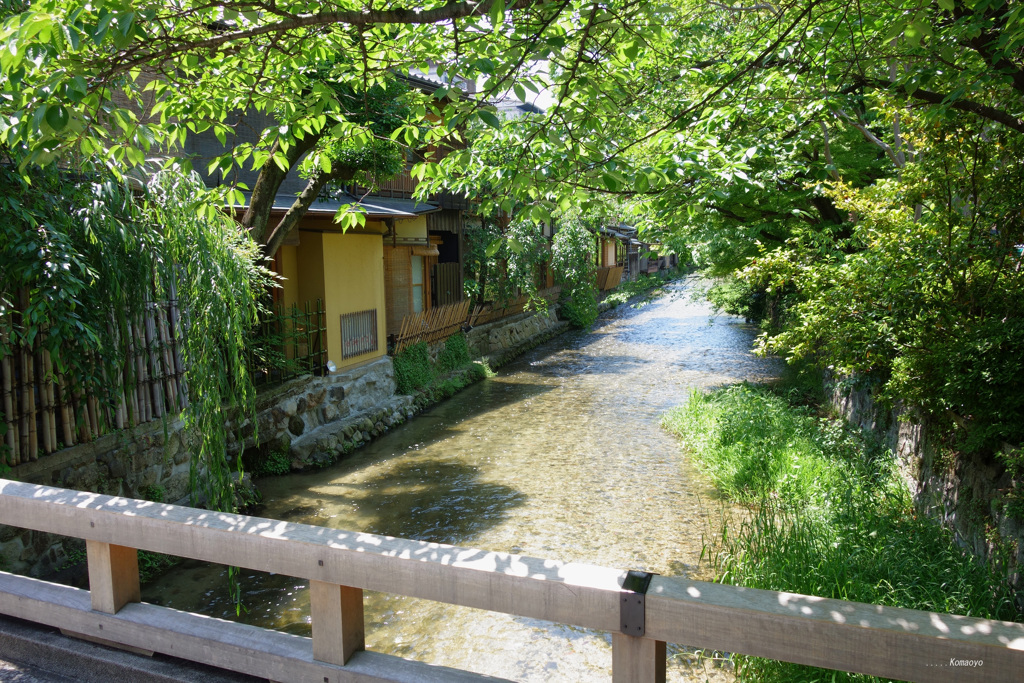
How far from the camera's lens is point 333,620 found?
8.21ft

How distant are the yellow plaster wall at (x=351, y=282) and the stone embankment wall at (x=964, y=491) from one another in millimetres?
8523

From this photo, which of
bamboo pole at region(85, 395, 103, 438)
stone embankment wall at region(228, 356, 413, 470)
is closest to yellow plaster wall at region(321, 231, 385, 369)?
stone embankment wall at region(228, 356, 413, 470)

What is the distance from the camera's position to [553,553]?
23.2ft

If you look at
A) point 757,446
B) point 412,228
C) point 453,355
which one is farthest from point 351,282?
point 757,446

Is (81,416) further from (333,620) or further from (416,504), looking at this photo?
Answer: (333,620)

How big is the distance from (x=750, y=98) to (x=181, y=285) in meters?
6.56

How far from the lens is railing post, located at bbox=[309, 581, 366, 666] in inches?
98.1

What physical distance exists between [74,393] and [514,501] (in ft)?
16.0

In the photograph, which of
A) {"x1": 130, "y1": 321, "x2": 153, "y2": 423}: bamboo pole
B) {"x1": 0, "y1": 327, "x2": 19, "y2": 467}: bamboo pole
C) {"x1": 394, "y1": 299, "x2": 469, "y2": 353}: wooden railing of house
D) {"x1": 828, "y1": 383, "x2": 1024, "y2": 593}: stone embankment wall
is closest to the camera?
{"x1": 828, "y1": 383, "x2": 1024, "y2": 593}: stone embankment wall

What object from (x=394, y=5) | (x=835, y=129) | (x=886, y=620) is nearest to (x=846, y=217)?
(x=835, y=129)

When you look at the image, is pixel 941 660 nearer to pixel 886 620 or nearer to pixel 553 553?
pixel 886 620

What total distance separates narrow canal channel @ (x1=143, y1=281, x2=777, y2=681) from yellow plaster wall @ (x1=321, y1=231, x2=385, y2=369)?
1781 mm

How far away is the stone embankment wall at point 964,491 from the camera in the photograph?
4560mm

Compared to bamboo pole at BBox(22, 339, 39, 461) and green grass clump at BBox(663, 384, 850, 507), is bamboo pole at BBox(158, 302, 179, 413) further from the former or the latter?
green grass clump at BBox(663, 384, 850, 507)
